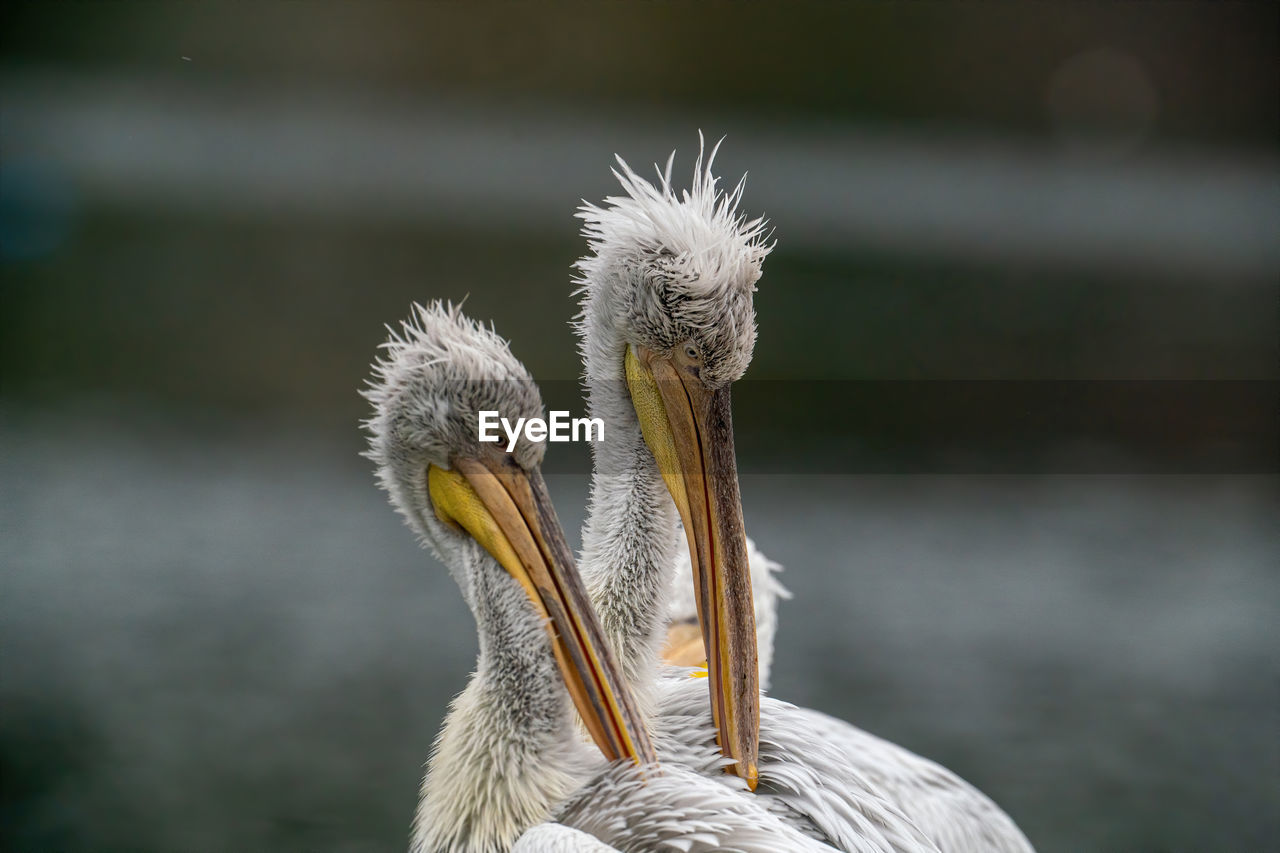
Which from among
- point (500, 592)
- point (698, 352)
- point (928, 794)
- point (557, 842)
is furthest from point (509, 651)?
point (928, 794)

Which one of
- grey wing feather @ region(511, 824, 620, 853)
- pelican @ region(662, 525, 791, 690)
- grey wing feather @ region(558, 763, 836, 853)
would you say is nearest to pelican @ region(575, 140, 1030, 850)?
grey wing feather @ region(558, 763, 836, 853)

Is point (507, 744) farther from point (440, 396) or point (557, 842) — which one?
point (440, 396)

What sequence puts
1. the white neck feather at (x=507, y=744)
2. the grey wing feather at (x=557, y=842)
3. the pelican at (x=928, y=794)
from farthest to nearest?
1. the pelican at (x=928, y=794)
2. the white neck feather at (x=507, y=744)
3. the grey wing feather at (x=557, y=842)

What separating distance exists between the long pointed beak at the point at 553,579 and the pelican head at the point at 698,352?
166 millimetres

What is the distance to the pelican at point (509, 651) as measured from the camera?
1486 mm

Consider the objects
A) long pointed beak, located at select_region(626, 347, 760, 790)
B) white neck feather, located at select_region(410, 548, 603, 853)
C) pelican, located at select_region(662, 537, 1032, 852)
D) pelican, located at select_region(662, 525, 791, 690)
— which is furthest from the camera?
pelican, located at select_region(662, 525, 791, 690)

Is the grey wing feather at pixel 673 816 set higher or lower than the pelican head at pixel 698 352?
lower

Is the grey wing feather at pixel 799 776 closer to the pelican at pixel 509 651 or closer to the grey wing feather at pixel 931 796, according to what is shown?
the pelican at pixel 509 651

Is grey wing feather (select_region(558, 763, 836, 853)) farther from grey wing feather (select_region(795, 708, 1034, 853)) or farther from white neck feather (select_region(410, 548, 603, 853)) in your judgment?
grey wing feather (select_region(795, 708, 1034, 853))

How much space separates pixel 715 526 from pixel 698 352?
0.26m

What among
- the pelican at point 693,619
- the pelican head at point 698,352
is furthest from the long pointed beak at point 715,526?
the pelican at point 693,619

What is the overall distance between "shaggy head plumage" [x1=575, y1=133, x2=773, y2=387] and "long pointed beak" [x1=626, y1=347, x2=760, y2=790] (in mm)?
49

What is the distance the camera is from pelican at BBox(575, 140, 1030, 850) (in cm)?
158

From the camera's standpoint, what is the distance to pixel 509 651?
1.50m
